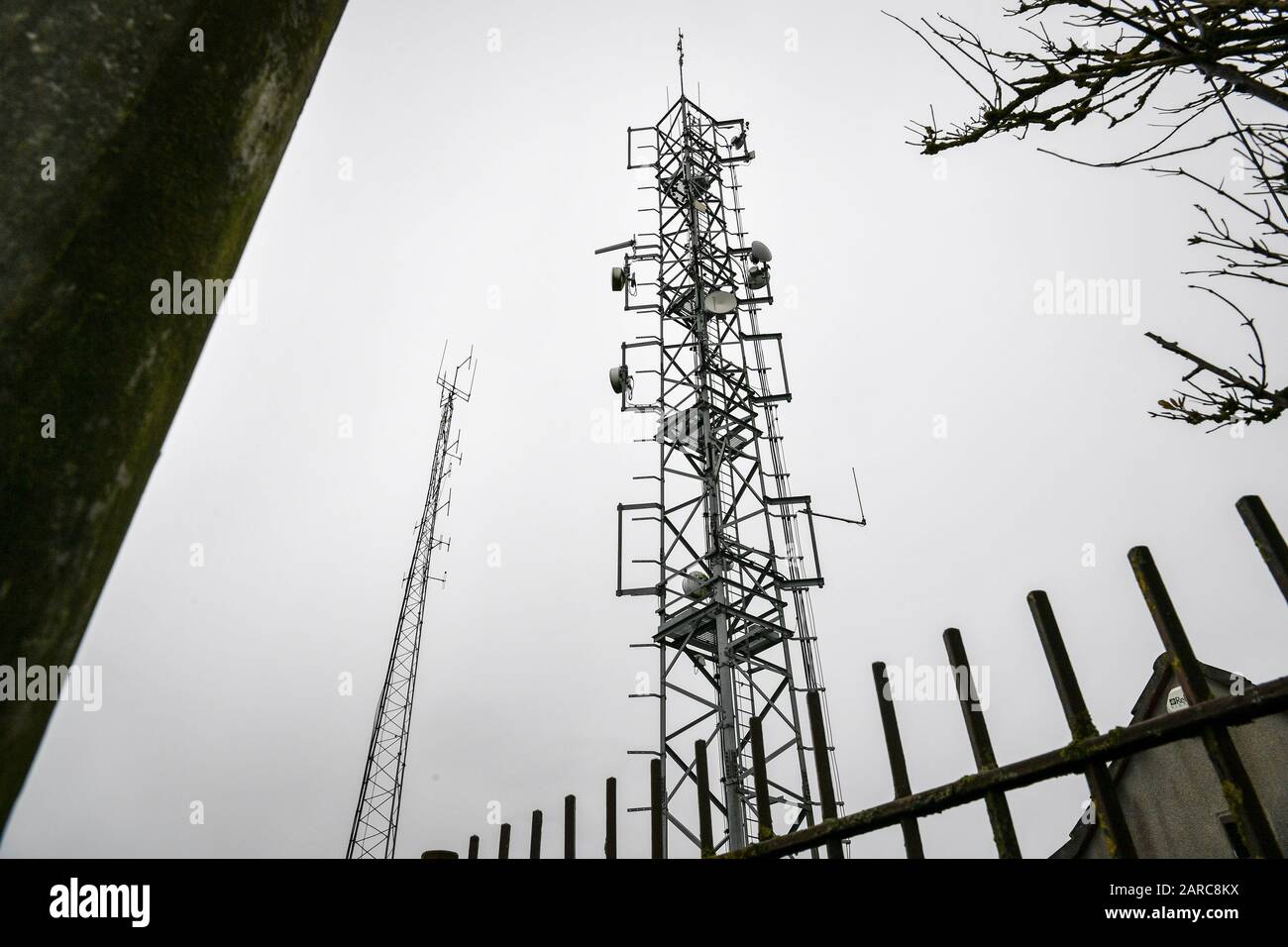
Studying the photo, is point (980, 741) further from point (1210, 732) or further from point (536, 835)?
point (536, 835)

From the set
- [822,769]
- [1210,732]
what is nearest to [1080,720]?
[1210,732]

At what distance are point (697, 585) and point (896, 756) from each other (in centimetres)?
681

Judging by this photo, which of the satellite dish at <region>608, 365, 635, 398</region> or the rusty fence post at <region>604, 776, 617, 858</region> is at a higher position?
the satellite dish at <region>608, 365, 635, 398</region>

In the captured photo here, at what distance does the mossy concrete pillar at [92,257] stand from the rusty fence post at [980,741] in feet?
8.56

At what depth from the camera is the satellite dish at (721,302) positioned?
11.5 meters

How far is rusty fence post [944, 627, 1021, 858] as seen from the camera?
2.46m

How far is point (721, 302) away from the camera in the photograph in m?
11.6

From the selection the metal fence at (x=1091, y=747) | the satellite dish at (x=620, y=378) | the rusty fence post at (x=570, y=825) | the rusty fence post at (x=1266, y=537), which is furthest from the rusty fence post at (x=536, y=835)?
the satellite dish at (x=620, y=378)

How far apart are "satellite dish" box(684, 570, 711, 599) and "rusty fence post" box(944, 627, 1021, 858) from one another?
22.3ft

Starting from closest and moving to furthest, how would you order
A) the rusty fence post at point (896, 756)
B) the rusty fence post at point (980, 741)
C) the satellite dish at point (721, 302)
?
the rusty fence post at point (980, 741) → the rusty fence post at point (896, 756) → the satellite dish at point (721, 302)

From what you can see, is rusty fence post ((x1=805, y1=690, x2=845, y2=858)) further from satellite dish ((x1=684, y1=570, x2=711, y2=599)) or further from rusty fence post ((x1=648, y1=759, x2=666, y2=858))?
satellite dish ((x1=684, y1=570, x2=711, y2=599))

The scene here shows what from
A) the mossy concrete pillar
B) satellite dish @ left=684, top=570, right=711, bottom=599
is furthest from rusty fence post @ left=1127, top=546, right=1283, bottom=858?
satellite dish @ left=684, top=570, right=711, bottom=599

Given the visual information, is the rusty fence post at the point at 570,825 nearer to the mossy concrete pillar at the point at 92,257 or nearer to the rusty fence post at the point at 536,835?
the rusty fence post at the point at 536,835

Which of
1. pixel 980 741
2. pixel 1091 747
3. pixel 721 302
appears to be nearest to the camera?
pixel 1091 747
